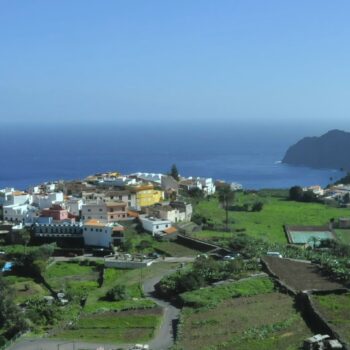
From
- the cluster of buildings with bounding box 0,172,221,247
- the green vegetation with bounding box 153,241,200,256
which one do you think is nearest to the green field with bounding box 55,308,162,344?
the green vegetation with bounding box 153,241,200,256

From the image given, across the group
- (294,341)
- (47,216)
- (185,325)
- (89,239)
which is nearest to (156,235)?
(89,239)

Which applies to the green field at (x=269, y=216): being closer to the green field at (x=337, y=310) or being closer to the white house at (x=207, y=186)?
the white house at (x=207, y=186)

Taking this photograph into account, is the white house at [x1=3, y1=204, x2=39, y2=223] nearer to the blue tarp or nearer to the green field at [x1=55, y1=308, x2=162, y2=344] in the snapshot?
the blue tarp

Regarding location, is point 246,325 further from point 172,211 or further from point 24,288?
point 172,211

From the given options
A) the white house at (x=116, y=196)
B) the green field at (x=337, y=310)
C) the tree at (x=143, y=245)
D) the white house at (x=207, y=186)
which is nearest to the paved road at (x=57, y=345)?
the green field at (x=337, y=310)

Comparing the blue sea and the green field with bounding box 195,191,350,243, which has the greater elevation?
the green field with bounding box 195,191,350,243

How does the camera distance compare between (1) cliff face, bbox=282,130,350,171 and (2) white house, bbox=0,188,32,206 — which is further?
(1) cliff face, bbox=282,130,350,171

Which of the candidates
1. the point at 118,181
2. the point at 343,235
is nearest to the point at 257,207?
the point at 343,235
